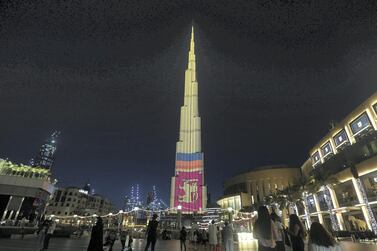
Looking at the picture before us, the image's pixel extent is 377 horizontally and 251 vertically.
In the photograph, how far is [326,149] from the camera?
46.0m

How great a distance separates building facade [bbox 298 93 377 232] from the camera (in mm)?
29953

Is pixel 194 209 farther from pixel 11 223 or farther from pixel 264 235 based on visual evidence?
pixel 264 235

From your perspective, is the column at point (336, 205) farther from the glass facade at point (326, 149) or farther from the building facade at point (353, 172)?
the glass facade at point (326, 149)

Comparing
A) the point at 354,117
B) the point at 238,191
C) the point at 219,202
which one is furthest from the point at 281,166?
the point at 354,117

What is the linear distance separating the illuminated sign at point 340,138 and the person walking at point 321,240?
4270 centimetres

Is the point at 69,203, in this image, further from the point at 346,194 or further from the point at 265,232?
the point at 265,232

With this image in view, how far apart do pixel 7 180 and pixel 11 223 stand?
21306mm

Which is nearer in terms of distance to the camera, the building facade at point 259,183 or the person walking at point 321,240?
the person walking at point 321,240

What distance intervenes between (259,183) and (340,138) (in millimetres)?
48823

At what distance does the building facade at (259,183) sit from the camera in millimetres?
81688

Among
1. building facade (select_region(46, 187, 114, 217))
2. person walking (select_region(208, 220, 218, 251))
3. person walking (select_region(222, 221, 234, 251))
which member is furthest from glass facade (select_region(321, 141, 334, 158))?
building facade (select_region(46, 187, 114, 217))

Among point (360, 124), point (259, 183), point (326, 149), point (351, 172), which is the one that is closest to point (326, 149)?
point (326, 149)

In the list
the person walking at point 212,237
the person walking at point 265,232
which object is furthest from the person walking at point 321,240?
the person walking at point 212,237

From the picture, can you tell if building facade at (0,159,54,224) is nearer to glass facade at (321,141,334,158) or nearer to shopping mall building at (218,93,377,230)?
shopping mall building at (218,93,377,230)
